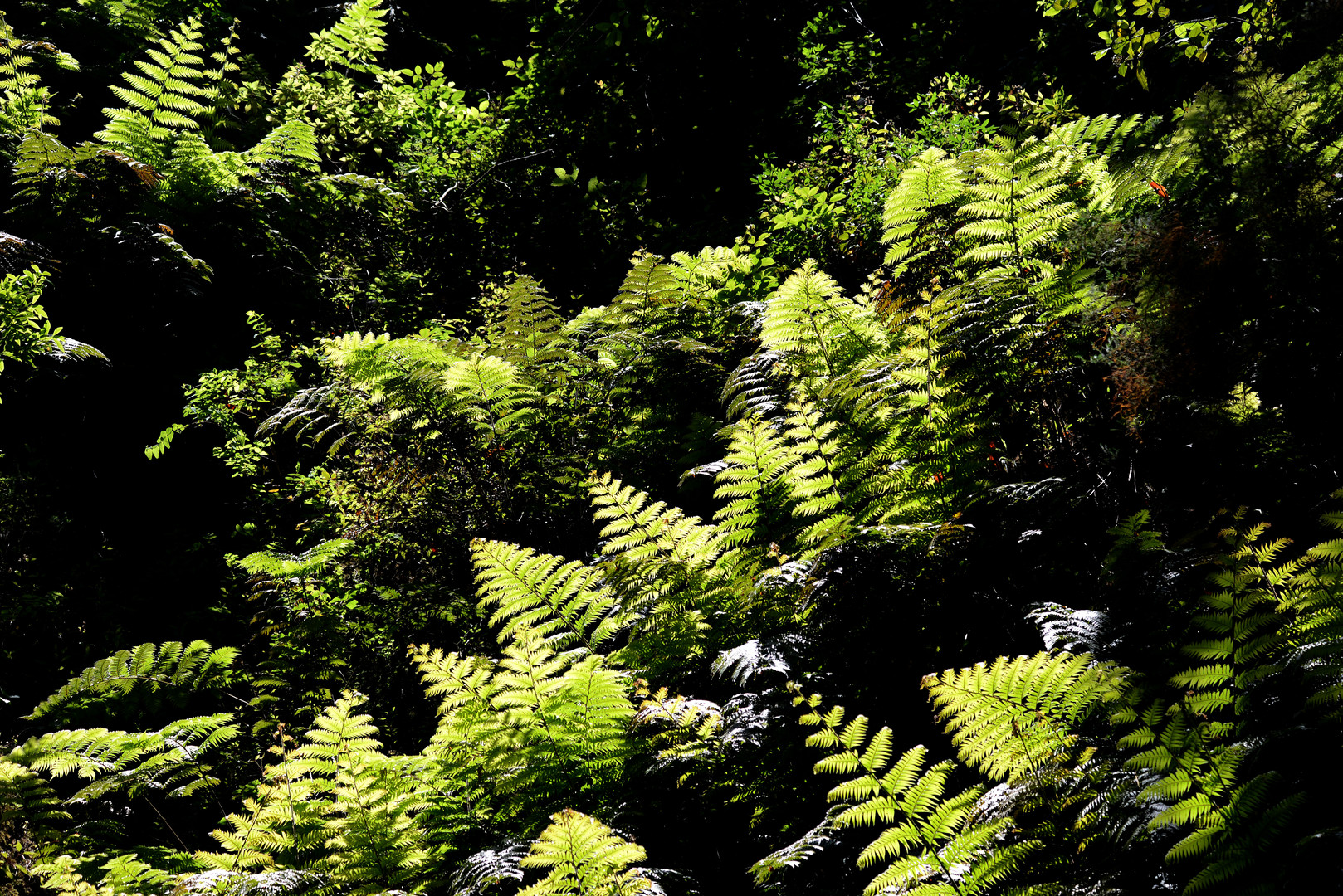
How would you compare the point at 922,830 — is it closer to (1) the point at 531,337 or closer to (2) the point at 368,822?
(2) the point at 368,822

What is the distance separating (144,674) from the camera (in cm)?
428

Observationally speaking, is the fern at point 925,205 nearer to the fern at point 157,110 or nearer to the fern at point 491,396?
the fern at point 491,396

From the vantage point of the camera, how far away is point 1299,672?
5.75ft

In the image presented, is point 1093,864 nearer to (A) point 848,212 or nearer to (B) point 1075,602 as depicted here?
(B) point 1075,602

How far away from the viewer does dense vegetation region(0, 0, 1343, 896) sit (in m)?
2.03

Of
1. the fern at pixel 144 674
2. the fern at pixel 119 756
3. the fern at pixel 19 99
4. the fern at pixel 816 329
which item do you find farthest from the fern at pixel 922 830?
the fern at pixel 19 99

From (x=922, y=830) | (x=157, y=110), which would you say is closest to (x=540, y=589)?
(x=922, y=830)

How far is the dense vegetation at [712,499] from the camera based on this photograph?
6.67 feet

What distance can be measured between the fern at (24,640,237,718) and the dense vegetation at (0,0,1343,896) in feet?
0.10

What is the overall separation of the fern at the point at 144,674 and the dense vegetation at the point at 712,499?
0.03 metres

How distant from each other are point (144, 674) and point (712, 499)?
3.34 metres

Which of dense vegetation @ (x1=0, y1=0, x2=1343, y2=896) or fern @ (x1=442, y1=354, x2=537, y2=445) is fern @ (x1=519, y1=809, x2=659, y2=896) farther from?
fern @ (x1=442, y1=354, x2=537, y2=445)

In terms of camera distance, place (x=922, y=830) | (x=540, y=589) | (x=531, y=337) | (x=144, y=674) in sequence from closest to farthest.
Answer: (x=922, y=830), (x=540, y=589), (x=144, y=674), (x=531, y=337)

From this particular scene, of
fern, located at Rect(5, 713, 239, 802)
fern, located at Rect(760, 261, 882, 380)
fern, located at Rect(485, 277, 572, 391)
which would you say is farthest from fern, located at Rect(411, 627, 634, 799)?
fern, located at Rect(485, 277, 572, 391)
